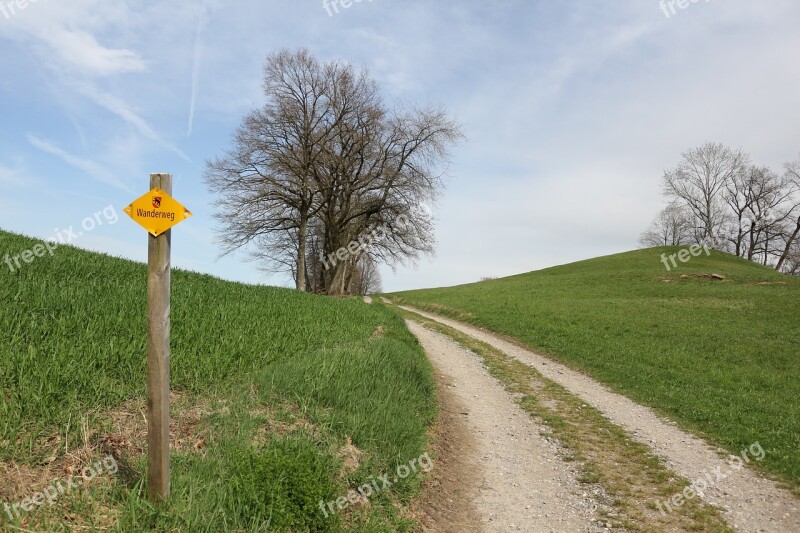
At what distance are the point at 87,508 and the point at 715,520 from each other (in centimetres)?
714

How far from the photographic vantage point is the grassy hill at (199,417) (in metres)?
4.07

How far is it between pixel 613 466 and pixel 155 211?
25.6 ft

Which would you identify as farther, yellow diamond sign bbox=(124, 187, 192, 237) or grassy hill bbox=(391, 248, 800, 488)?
grassy hill bbox=(391, 248, 800, 488)

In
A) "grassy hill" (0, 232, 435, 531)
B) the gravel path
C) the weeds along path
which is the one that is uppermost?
"grassy hill" (0, 232, 435, 531)

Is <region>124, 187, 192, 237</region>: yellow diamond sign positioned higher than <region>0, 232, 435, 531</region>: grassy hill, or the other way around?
<region>124, 187, 192, 237</region>: yellow diamond sign

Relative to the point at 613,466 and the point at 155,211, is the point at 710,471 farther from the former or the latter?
the point at 155,211

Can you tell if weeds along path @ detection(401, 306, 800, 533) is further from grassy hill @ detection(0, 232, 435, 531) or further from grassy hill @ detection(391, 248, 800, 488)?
grassy hill @ detection(0, 232, 435, 531)

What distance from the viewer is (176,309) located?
9695 millimetres

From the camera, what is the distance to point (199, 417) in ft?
18.7

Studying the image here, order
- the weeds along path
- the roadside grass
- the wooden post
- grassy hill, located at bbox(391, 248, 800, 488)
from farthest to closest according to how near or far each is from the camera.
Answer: grassy hill, located at bbox(391, 248, 800, 488) < the weeds along path < the roadside grass < the wooden post

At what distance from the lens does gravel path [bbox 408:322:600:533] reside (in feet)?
19.8

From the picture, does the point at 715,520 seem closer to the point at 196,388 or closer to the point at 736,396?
the point at 196,388

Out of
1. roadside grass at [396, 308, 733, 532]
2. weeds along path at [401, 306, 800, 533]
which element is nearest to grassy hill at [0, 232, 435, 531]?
roadside grass at [396, 308, 733, 532]

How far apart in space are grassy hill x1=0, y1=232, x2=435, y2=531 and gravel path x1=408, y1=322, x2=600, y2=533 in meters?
1.09
